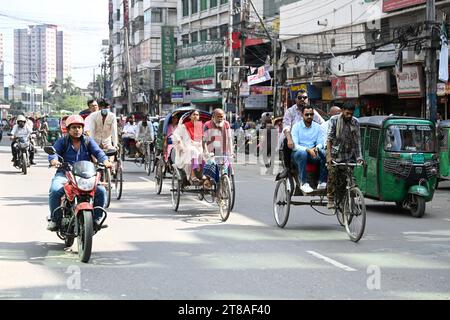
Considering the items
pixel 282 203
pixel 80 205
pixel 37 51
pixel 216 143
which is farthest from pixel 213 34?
pixel 37 51

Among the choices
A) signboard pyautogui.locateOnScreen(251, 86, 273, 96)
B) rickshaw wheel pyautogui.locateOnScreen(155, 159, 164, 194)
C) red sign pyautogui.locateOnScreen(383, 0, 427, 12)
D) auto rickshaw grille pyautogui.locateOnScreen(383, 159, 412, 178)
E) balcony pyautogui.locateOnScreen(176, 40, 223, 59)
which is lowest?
rickshaw wheel pyautogui.locateOnScreen(155, 159, 164, 194)

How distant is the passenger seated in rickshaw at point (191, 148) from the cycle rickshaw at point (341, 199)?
2.10 meters

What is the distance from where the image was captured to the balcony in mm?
58469

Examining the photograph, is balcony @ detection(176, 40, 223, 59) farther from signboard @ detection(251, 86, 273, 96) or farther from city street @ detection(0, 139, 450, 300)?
city street @ detection(0, 139, 450, 300)

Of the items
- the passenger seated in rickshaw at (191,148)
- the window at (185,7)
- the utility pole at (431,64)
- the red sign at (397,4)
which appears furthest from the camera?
the window at (185,7)

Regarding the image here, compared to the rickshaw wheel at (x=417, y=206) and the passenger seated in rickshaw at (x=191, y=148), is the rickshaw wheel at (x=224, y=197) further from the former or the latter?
the rickshaw wheel at (x=417, y=206)

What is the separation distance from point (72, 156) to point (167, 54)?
5541cm

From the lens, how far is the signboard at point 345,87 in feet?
107

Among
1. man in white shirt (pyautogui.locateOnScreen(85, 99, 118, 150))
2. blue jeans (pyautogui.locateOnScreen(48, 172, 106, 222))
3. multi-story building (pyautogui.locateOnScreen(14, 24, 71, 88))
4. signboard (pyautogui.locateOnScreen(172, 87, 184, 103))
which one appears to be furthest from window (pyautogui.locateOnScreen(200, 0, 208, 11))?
multi-story building (pyautogui.locateOnScreen(14, 24, 71, 88))

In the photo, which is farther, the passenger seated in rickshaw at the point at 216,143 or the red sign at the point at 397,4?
the red sign at the point at 397,4

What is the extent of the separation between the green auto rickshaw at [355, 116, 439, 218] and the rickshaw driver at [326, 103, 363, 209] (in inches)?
106

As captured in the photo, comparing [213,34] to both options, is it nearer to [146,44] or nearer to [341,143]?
Answer: [146,44]

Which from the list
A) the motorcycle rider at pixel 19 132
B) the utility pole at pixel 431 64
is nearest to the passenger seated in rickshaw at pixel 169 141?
the motorcycle rider at pixel 19 132
